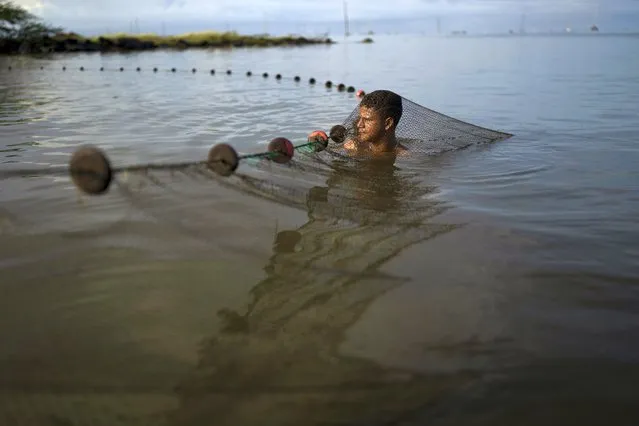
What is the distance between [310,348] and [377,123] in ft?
14.1

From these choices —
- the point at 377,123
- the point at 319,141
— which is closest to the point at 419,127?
the point at 377,123

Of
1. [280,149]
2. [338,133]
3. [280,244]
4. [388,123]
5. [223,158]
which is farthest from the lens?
[388,123]

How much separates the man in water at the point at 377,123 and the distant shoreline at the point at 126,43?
136 ft

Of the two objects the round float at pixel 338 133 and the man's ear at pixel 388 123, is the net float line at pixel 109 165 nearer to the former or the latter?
the round float at pixel 338 133

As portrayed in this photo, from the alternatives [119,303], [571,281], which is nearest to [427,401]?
[571,281]

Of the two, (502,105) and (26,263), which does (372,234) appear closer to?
(26,263)

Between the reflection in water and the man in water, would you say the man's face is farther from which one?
the reflection in water

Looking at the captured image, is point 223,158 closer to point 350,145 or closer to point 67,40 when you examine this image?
point 350,145

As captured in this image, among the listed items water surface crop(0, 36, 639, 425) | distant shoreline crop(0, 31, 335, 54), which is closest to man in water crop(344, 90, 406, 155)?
water surface crop(0, 36, 639, 425)

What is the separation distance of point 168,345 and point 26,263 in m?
1.55

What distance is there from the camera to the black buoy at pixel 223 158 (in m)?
3.03

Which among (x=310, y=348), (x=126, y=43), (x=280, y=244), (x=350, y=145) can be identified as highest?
(x=126, y=43)

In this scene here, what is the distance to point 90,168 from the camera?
99.7 inches

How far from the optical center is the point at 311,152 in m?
5.66
